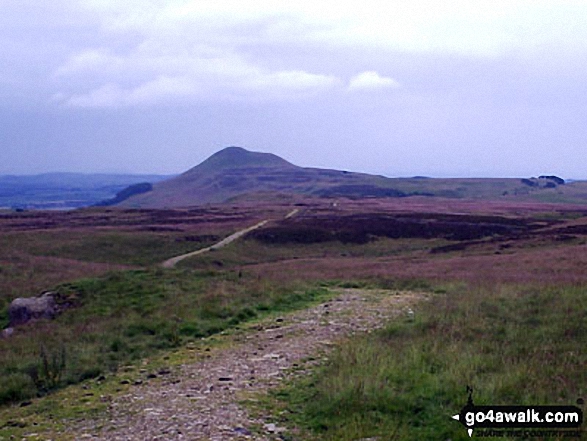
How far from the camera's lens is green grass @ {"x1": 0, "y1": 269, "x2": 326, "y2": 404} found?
12078 millimetres

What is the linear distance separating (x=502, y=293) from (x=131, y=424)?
468 inches

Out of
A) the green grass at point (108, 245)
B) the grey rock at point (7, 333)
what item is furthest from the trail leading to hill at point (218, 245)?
the grey rock at point (7, 333)

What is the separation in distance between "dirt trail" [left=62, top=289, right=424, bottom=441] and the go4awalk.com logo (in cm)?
237

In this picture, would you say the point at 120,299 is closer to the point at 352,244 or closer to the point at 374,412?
the point at 374,412

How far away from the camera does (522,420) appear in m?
7.66

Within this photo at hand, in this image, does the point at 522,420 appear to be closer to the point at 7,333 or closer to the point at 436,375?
the point at 436,375

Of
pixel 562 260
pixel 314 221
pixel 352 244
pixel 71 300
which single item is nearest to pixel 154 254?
pixel 352 244

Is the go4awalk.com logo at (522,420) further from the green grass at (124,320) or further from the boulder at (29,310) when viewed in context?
the boulder at (29,310)

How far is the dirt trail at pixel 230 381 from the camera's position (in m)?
8.30

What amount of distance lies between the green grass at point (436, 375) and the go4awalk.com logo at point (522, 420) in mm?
219

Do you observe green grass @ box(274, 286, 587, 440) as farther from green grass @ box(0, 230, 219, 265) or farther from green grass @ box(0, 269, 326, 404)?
green grass @ box(0, 230, 219, 265)

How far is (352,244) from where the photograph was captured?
2341 inches

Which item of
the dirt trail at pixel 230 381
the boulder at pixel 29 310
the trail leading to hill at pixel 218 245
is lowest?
the trail leading to hill at pixel 218 245

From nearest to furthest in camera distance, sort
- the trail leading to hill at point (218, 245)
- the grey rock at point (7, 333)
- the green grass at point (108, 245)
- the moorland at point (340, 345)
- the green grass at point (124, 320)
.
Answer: the moorland at point (340, 345), the green grass at point (124, 320), the grey rock at point (7, 333), the trail leading to hill at point (218, 245), the green grass at point (108, 245)
